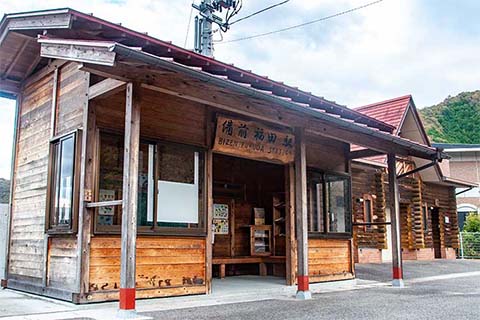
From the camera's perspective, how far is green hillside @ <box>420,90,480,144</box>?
4347 centimetres

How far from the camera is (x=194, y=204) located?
6453 mm

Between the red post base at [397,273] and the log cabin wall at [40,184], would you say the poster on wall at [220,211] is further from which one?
the log cabin wall at [40,184]

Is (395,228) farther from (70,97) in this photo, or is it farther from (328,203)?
(70,97)

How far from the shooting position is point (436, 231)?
18.2m

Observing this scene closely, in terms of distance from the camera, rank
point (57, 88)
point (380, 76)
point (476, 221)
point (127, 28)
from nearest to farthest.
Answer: point (127, 28), point (57, 88), point (476, 221), point (380, 76)

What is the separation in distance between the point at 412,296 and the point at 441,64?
185 feet

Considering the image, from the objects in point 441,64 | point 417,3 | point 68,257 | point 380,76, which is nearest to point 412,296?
point 68,257

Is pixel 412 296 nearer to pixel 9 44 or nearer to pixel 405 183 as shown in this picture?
pixel 9 44

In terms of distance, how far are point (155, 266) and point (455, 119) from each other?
4492 cm

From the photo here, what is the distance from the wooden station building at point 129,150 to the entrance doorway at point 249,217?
933 mm

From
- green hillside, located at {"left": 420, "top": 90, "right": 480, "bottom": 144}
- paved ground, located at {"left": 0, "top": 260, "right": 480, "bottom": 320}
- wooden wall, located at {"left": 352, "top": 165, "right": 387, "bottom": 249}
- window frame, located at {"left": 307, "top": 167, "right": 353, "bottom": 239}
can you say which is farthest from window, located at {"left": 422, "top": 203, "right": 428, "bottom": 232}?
green hillside, located at {"left": 420, "top": 90, "right": 480, "bottom": 144}

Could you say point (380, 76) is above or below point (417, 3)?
above

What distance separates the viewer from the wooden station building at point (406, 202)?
1345 centimetres

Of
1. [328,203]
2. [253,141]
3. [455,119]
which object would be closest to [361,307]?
[253,141]
